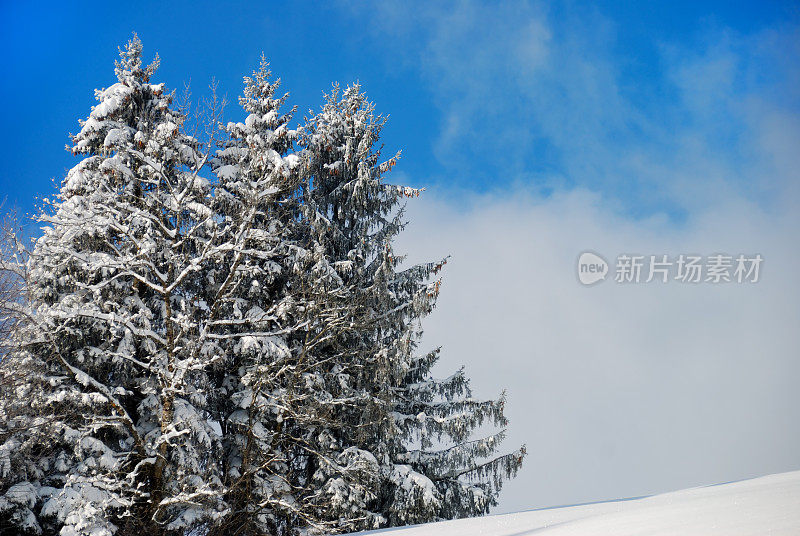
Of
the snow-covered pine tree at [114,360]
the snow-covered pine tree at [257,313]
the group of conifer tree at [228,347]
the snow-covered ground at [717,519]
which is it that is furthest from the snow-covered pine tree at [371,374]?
the snow-covered ground at [717,519]

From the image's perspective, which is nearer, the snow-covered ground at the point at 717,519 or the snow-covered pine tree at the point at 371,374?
the snow-covered ground at the point at 717,519

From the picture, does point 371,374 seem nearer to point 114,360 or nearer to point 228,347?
point 228,347

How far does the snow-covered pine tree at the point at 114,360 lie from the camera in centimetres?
909

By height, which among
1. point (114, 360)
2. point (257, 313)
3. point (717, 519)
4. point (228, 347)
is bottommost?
point (717, 519)

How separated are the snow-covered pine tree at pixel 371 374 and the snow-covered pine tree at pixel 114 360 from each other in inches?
93.7

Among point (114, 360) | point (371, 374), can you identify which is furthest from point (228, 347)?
point (371, 374)

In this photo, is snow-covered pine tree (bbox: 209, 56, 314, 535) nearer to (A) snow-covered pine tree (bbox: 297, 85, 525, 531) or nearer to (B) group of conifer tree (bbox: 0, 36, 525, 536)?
(B) group of conifer tree (bbox: 0, 36, 525, 536)

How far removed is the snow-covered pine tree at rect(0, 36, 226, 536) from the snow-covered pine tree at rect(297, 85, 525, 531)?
2381 mm

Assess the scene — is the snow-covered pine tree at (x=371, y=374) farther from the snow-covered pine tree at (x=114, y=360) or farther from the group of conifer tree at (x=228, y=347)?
the snow-covered pine tree at (x=114, y=360)

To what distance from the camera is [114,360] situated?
9.91m

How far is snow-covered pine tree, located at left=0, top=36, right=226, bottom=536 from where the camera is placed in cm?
909

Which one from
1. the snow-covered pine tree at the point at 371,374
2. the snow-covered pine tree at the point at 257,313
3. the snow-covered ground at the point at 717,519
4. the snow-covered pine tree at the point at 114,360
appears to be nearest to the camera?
the snow-covered ground at the point at 717,519

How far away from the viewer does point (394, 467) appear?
39.8 feet

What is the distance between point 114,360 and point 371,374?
5.42 metres
